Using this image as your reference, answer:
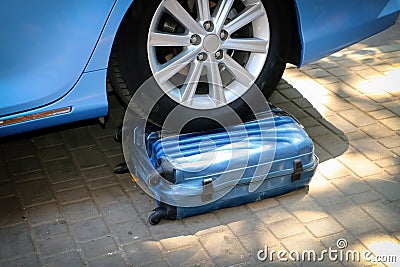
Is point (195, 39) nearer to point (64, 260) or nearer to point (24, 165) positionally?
point (24, 165)

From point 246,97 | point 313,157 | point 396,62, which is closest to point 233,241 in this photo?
point 313,157

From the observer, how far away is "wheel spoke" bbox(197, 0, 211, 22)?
323 centimetres

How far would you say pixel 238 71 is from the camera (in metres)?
3.49

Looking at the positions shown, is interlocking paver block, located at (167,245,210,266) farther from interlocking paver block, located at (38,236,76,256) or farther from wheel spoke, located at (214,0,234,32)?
wheel spoke, located at (214,0,234,32)

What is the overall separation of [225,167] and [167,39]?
0.73 meters

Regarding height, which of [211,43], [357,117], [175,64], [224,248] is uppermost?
[211,43]

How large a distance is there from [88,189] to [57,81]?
625 mm

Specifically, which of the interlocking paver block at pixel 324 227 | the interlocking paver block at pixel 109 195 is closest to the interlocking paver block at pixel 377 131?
the interlocking paver block at pixel 324 227

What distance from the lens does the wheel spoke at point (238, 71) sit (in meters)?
3.43

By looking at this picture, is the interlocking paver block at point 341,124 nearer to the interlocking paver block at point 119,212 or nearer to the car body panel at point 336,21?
the car body panel at point 336,21

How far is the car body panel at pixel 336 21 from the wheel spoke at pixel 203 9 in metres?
0.48

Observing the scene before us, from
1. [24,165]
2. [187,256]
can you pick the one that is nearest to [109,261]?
[187,256]

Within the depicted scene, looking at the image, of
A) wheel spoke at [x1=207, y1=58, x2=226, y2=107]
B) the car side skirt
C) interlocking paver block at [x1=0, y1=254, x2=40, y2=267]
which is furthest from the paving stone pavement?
wheel spoke at [x1=207, y1=58, x2=226, y2=107]

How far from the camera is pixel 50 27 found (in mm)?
2822
